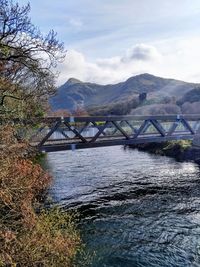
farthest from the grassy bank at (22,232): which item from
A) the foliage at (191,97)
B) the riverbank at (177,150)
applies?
the foliage at (191,97)

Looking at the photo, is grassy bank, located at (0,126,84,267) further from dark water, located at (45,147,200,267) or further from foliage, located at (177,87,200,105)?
foliage, located at (177,87,200,105)

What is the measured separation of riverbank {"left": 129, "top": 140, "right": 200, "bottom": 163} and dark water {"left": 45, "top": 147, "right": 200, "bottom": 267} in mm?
2881

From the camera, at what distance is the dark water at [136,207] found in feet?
51.8

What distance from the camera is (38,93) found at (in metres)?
23.4

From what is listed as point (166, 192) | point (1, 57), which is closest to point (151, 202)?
point (166, 192)

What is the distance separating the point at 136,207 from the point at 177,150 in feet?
81.5

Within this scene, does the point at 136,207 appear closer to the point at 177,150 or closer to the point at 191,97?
the point at 177,150

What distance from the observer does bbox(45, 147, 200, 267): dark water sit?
1580cm

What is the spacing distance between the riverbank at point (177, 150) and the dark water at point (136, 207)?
2.88m

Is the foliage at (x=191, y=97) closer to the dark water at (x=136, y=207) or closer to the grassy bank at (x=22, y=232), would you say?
the dark water at (x=136, y=207)

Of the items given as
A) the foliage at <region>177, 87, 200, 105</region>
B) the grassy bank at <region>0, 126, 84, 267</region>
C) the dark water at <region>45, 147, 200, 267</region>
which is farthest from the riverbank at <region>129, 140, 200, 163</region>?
the foliage at <region>177, 87, 200, 105</region>

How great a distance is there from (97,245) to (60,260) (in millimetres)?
4072

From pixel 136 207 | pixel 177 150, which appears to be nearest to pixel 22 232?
pixel 136 207

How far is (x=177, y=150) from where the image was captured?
46.4 meters
